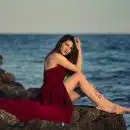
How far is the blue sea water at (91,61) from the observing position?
453 centimetres

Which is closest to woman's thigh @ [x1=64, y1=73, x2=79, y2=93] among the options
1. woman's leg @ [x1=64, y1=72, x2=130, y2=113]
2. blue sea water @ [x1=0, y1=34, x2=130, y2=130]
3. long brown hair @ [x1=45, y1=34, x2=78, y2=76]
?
woman's leg @ [x1=64, y1=72, x2=130, y2=113]

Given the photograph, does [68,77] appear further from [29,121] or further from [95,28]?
[95,28]

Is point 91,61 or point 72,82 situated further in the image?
point 91,61

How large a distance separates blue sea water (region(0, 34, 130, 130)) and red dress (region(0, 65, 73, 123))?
3.64 ft

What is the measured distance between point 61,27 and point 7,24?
1.91 ft

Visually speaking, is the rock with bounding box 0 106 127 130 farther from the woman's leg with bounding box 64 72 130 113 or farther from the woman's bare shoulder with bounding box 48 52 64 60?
the woman's bare shoulder with bounding box 48 52 64 60

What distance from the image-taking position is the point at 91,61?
5195 mm

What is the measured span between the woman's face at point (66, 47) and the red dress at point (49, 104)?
109 millimetres

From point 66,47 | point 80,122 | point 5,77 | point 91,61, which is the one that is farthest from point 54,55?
point 91,61

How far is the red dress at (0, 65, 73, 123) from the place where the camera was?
2.82m

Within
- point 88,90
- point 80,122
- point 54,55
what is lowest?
point 80,122

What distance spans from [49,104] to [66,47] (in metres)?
0.40

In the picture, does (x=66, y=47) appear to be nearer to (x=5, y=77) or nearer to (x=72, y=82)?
(x=72, y=82)

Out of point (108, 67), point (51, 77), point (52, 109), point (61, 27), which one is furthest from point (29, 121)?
point (108, 67)
